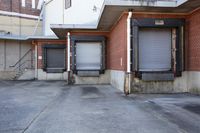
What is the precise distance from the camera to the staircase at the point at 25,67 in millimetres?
24281

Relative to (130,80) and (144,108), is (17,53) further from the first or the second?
(144,108)

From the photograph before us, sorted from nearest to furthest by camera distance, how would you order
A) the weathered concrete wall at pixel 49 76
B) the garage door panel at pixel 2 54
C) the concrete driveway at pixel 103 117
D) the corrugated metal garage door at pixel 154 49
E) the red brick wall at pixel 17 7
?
1. the concrete driveway at pixel 103 117
2. the corrugated metal garage door at pixel 154 49
3. the weathered concrete wall at pixel 49 76
4. the garage door panel at pixel 2 54
5. the red brick wall at pixel 17 7

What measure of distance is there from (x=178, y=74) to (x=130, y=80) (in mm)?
2072

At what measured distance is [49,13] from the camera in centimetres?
2591

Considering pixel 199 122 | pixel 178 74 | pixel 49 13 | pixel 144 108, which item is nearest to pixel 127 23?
pixel 178 74

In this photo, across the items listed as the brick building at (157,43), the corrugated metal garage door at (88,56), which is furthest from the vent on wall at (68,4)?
the brick building at (157,43)

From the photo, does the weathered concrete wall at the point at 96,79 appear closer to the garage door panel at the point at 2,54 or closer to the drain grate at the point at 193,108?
the drain grate at the point at 193,108

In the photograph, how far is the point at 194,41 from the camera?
1102 cm

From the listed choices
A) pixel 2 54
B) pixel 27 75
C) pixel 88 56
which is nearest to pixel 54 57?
pixel 27 75

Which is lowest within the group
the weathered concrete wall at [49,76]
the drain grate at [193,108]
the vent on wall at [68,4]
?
the drain grate at [193,108]

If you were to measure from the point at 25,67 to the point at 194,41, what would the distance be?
58.8ft

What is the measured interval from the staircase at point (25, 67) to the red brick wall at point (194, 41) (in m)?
16.1

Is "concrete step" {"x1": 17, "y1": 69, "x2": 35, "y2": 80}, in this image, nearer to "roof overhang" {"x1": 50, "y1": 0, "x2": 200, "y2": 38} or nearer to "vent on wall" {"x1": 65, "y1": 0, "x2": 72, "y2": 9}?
"vent on wall" {"x1": 65, "y1": 0, "x2": 72, "y2": 9}

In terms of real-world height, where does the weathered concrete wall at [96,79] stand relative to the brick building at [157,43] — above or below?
below
